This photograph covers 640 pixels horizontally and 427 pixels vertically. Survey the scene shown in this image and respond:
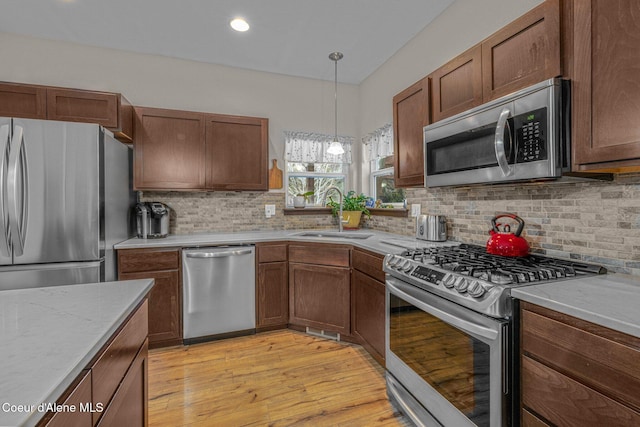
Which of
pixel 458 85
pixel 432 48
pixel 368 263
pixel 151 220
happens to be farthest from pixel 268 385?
pixel 432 48

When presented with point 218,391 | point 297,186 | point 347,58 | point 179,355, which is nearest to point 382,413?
point 218,391

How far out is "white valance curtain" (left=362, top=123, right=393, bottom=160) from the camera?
3264mm

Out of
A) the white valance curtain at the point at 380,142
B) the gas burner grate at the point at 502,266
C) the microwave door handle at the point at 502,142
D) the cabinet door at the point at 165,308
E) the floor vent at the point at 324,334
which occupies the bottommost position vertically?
the floor vent at the point at 324,334

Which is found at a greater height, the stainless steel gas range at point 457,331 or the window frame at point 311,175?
the window frame at point 311,175

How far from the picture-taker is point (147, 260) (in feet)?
8.36

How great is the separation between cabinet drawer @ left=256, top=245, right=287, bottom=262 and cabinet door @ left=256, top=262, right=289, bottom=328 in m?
0.05

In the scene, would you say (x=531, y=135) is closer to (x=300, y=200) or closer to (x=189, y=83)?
(x=300, y=200)

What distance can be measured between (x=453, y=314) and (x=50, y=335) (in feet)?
4.77

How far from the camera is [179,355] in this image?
2.51 m

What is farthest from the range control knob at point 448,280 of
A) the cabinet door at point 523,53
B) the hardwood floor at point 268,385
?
the cabinet door at point 523,53

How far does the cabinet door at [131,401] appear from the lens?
2.79ft

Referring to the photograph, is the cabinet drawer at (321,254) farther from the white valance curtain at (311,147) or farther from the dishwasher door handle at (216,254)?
the white valance curtain at (311,147)

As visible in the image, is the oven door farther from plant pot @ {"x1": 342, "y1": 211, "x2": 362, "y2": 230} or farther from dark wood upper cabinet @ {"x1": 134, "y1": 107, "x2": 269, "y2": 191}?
dark wood upper cabinet @ {"x1": 134, "y1": 107, "x2": 269, "y2": 191}

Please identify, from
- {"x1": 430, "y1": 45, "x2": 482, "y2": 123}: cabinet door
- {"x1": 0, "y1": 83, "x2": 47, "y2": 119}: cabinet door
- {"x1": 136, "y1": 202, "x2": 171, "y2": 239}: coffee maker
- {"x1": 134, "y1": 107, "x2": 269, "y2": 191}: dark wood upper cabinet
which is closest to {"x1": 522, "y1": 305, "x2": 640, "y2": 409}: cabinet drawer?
{"x1": 430, "y1": 45, "x2": 482, "y2": 123}: cabinet door
